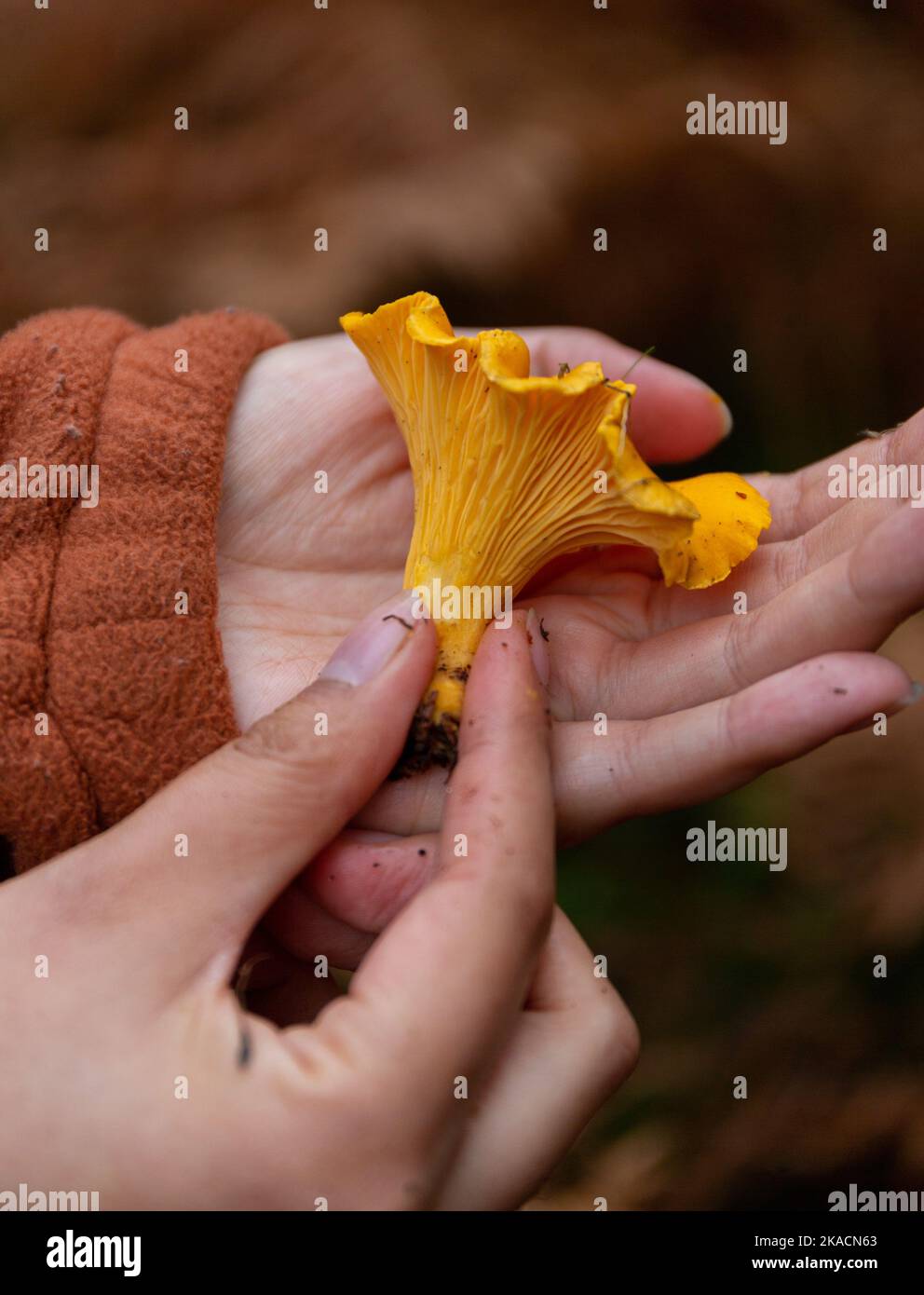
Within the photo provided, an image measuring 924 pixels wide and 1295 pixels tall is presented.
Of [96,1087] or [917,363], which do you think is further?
[917,363]

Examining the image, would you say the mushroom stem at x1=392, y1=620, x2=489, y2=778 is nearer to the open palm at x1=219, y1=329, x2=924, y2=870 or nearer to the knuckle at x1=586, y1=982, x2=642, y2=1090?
the open palm at x1=219, y1=329, x2=924, y2=870

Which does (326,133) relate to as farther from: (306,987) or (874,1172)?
(874,1172)

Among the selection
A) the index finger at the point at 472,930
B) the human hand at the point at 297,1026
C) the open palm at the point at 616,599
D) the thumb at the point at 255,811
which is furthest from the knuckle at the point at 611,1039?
the thumb at the point at 255,811

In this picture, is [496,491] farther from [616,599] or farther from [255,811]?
[255,811]

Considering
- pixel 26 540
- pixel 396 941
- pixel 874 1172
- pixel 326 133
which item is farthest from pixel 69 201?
pixel 874 1172

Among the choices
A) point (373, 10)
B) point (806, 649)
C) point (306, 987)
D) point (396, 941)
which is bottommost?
point (306, 987)

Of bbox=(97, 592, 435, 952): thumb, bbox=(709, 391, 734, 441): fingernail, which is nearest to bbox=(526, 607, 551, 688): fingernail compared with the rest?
bbox=(97, 592, 435, 952): thumb

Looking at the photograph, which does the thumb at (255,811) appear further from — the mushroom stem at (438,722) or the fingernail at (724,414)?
the fingernail at (724,414)
